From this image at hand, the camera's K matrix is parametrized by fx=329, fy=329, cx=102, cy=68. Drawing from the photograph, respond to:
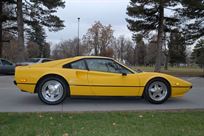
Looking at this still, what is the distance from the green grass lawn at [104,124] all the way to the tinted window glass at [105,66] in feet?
6.40

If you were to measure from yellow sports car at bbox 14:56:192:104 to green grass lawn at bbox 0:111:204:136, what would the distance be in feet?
5.36

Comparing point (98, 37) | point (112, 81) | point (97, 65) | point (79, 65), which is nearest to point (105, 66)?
point (97, 65)

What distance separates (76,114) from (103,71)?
2090mm

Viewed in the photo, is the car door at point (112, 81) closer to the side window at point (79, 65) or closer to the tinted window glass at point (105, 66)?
the tinted window glass at point (105, 66)

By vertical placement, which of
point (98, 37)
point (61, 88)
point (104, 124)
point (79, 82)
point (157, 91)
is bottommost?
point (104, 124)

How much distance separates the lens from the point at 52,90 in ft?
28.9

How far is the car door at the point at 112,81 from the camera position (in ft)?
29.0

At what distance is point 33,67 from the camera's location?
8.97m

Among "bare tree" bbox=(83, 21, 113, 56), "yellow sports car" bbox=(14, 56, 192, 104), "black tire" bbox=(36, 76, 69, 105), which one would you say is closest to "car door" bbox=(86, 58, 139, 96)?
"yellow sports car" bbox=(14, 56, 192, 104)

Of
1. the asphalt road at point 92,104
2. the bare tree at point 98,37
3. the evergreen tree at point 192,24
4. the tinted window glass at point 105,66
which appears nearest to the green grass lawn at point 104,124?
the asphalt road at point 92,104

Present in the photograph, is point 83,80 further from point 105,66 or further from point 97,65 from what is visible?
point 105,66

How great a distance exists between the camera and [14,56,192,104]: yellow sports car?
880cm

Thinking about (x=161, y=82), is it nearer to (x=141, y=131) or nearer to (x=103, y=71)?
(x=103, y=71)

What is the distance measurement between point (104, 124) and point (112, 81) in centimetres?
280
